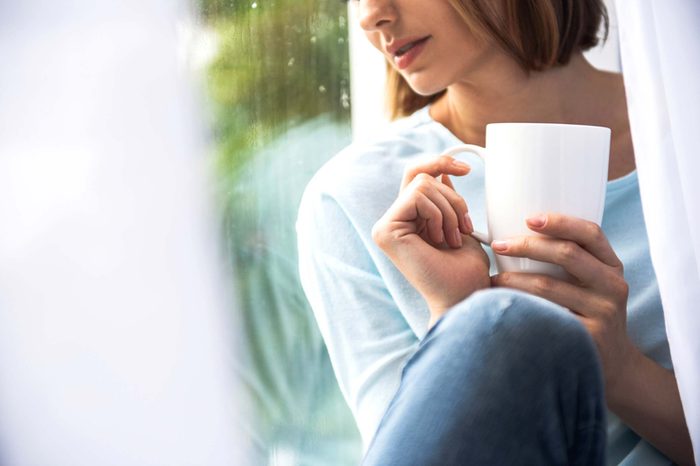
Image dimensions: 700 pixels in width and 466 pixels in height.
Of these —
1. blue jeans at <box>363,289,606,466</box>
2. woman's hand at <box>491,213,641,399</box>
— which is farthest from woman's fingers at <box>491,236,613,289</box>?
blue jeans at <box>363,289,606,466</box>

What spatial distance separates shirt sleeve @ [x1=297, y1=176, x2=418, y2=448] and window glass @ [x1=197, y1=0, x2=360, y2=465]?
0.23ft

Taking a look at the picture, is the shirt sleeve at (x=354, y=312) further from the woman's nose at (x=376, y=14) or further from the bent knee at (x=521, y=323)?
the bent knee at (x=521, y=323)

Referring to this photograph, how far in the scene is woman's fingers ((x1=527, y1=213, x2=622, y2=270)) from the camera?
0.65m

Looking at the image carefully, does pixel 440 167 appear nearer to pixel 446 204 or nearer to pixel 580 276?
pixel 446 204

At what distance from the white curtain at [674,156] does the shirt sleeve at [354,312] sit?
0.89 ft

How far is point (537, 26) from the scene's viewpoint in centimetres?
92

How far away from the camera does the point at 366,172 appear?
91cm

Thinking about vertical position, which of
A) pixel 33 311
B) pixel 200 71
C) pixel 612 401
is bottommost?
pixel 612 401

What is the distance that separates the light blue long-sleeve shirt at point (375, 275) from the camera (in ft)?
2.76

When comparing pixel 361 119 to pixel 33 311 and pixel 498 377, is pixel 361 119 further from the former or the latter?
pixel 498 377

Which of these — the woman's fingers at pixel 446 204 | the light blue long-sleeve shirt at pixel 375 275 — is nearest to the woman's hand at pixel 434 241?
the woman's fingers at pixel 446 204

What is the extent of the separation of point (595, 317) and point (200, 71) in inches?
19.2

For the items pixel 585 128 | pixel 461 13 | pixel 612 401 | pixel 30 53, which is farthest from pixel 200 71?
pixel 612 401

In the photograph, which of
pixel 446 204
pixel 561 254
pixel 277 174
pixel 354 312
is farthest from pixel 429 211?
pixel 277 174
